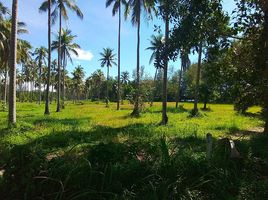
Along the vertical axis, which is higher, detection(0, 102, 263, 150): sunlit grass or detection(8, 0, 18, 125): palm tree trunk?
detection(8, 0, 18, 125): palm tree trunk

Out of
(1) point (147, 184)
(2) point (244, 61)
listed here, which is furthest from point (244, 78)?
(1) point (147, 184)

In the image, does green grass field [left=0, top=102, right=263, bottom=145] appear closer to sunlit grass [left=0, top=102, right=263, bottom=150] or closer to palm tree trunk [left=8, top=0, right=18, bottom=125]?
sunlit grass [left=0, top=102, right=263, bottom=150]

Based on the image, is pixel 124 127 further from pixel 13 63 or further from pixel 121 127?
pixel 13 63

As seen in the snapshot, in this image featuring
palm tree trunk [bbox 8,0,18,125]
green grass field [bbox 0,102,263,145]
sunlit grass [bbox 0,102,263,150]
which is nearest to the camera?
green grass field [bbox 0,102,263,145]

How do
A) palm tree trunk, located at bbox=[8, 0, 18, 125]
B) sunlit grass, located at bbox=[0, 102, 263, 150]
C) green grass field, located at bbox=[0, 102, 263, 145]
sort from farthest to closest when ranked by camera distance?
palm tree trunk, located at bbox=[8, 0, 18, 125] < sunlit grass, located at bbox=[0, 102, 263, 150] < green grass field, located at bbox=[0, 102, 263, 145]

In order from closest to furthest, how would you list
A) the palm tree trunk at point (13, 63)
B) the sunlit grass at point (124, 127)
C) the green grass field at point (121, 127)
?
1. the green grass field at point (121, 127)
2. the sunlit grass at point (124, 127)
3. the palm tree trunk at point (13, 63)

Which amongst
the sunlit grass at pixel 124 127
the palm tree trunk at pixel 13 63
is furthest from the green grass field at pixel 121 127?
the palm tree trunk at pixel 13 63

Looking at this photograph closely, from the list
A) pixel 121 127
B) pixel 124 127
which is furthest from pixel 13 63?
pixel 124 127

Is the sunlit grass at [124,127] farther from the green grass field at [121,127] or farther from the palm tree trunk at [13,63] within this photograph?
the palm tree trunk at [13,63]

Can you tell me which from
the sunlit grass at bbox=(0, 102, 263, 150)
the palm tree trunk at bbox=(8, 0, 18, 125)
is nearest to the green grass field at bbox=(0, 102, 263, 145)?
the sunlit grass at bbox=(0, 102, 263, 150)

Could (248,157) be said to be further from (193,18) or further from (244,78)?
(244,78)

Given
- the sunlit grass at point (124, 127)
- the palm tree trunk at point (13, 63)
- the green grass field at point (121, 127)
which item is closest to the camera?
the green grass field at point (121, 127)

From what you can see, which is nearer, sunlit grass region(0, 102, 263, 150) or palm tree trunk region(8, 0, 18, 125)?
sunlit grass region(0, 102, 263, 150)

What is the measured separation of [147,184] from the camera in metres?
6.29
